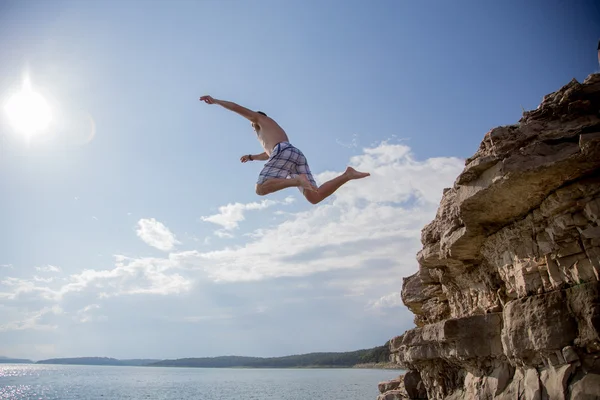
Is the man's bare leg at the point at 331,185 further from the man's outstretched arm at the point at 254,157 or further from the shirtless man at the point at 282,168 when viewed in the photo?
the man's outstretched arm at the point at 254,157

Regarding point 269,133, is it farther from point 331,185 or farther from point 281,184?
point 331,185

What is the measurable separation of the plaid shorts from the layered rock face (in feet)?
11.1

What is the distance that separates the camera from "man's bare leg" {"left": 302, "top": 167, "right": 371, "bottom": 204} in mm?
8537

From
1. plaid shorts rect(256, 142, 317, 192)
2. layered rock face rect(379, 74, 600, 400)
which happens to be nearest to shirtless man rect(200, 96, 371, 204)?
plaid shorts rect(256, 142, 317, 192)

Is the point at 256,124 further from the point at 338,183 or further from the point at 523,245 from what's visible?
the point at 523,245

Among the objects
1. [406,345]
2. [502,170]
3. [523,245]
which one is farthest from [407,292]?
[502,170]

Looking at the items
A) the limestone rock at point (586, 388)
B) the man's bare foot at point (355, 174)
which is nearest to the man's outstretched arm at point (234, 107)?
the man's bare foot at point (355, 174)

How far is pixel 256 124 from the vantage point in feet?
30.7

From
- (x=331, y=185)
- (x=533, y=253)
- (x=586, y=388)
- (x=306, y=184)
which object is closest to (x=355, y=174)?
(x=331, y=185)

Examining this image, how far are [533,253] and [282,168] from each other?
5145 millimetres

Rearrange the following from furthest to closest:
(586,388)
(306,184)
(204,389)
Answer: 1. (204,389)
2. (306,184)
3. (586,388)

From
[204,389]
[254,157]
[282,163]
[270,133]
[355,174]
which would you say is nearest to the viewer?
[282,163]

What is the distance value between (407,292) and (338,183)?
25.8 ft

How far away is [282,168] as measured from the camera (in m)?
8.64
